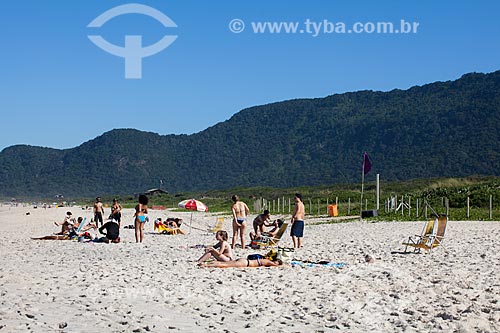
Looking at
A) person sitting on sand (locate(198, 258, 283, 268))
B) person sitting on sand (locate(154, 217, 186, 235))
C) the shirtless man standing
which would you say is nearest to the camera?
person sitting on sand (locate(198, 258, 283, 268))

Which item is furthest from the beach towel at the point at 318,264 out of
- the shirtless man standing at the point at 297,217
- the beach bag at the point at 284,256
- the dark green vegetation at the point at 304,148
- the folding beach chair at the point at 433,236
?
the dark green vegetation at the point at 304,148

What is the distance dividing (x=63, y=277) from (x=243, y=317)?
3674 mm

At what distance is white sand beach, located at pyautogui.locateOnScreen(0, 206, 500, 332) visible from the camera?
6.61 m

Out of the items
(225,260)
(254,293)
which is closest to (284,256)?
(225,260)

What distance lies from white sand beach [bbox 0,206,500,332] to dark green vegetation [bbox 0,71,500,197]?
9656 centimetres

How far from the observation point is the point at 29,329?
6227mm

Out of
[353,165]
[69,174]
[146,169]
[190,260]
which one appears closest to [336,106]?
[353,165]

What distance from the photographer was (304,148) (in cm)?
15425

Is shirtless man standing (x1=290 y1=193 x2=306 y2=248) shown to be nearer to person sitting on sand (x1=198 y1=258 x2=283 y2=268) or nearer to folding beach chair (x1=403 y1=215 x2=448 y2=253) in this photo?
folding beach chair (x1=403 y1=215 x2=448 y2=253)

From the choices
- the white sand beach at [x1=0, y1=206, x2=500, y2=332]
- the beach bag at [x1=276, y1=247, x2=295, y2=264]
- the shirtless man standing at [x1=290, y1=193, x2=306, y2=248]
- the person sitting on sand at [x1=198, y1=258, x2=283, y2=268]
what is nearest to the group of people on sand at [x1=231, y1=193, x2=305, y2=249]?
the shirtless man standing at [x1=290, y1=193, x2=306, y2=248]

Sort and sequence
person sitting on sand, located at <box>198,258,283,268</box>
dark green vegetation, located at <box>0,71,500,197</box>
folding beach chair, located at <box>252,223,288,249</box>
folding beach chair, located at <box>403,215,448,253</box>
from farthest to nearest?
dark green vegetation, located at <box>0,71,500,197</box> → folding beach chair, located at <box>252,223,288,249</box> → folding beach chair, located at <box>403,215,448,253</box> → person sitting on sand, located at <box>198,258,283,268</box>

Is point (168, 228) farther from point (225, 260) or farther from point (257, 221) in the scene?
point (225, 260)

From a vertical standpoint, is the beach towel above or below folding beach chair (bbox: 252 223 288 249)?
below

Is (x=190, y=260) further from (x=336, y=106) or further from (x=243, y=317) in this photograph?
(x=336, y=106)
